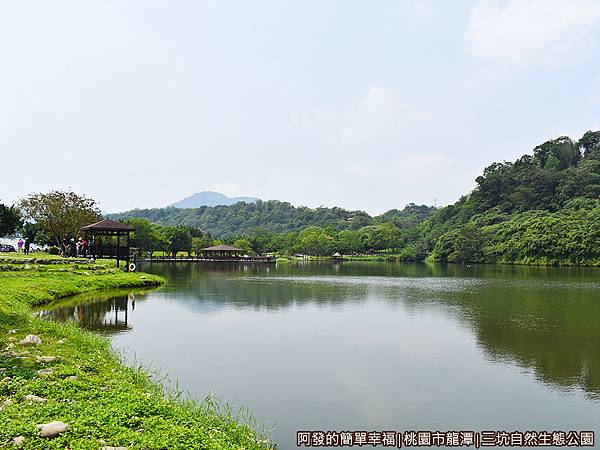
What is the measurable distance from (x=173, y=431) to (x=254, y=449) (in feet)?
4.24

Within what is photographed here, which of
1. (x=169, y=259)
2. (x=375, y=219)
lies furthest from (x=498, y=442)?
(x=375, y=219)

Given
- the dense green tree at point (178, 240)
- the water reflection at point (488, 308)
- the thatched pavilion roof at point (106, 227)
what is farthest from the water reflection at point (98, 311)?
the dense green tree at point (178, 240)

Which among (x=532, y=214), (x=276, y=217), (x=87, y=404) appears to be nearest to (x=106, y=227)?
(x=87, y=404)

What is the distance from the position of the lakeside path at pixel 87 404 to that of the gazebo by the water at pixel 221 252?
5870 centimetres

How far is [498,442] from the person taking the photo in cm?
765

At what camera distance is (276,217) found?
158875 mm

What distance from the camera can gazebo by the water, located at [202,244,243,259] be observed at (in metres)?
70.9

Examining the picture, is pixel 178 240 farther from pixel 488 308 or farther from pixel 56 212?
pixel 488 308

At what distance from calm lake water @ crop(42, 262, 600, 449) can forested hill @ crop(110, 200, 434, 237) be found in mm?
112711

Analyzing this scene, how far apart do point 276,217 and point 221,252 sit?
8736 cm

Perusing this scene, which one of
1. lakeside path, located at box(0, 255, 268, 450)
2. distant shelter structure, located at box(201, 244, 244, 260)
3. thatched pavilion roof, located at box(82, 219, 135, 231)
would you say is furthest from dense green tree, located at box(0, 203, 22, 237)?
distant shelter structure, located at box(201, 244, 244, 260)

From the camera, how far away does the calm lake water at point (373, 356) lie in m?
8.77

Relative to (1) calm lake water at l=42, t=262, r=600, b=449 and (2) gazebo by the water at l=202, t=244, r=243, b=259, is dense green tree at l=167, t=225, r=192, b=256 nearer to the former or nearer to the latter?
(2) gazebo by the water at l=202, t=244, r=243, b=259

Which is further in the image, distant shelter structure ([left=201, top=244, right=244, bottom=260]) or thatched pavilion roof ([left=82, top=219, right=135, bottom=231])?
distant shelter structure ([left=201, top=244, right=244, bottom=260])
